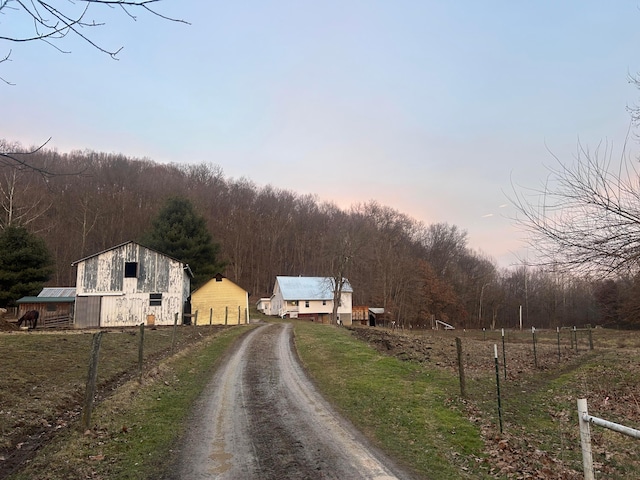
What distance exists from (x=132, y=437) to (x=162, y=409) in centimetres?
180

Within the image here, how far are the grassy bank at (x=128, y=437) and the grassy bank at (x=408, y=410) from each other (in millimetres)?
3445

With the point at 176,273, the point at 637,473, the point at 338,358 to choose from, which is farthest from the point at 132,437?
the point at 176,273

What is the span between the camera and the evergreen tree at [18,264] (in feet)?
107

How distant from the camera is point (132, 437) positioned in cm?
677

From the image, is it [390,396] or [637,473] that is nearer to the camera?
[637,473]

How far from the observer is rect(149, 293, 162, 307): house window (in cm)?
3079

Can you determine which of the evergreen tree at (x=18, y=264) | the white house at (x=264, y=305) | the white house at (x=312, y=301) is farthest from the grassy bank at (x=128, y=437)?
the white house at (x=264, y=305)

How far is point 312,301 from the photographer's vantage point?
2188 inches

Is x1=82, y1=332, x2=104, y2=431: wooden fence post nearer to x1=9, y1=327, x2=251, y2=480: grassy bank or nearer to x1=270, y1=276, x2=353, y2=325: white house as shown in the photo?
x1=9, y1=327, x2=251, y2=480: grassy bank

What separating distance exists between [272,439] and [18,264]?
36571mm

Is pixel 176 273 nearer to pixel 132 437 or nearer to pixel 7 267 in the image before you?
pixel 7 267

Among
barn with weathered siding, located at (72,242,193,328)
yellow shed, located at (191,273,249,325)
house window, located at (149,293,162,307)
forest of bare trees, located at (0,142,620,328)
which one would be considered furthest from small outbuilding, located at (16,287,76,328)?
forest of bare trees, located at (0,142,620,328)

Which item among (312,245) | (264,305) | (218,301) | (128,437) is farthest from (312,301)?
(128,437)

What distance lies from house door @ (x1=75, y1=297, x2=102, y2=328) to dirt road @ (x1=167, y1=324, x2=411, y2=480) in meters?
22.9
